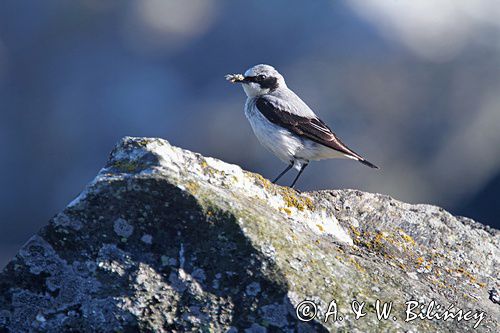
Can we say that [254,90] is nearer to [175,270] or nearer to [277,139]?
[277,139]

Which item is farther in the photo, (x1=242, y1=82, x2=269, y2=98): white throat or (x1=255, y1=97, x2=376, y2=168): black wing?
(x1=242, y1=82, x2=269, y2=98): white throat

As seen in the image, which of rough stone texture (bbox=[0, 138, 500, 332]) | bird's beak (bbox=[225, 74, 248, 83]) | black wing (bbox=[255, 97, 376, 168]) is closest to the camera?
rough stone texture (bbox=[0, 138, 500, 332])

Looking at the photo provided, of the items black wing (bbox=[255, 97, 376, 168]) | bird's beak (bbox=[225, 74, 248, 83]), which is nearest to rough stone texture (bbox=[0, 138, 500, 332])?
black wing (bbox=[255, 97, 376, 168])

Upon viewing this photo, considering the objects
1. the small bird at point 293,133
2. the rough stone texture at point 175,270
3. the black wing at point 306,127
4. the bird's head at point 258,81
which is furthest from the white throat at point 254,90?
the rough stone texture at point 175,270

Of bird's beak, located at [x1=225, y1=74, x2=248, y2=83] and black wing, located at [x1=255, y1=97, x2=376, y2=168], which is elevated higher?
black wing, located at [x1=255, y1=97, x2=376, y2=168]

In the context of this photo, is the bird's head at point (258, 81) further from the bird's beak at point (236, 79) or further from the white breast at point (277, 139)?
the white breast at point (277, 139)

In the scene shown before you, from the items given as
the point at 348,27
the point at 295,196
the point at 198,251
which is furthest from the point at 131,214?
the point at 348,27

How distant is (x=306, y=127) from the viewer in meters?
8.83

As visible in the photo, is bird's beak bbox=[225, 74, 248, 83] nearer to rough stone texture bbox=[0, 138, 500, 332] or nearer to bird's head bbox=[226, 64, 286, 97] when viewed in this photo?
bird's head bbox=[226, 64, 286, 97]

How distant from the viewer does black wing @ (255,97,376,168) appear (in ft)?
28.6

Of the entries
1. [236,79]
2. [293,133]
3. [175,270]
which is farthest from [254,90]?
[175,270]

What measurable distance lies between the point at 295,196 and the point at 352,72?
11804 mm

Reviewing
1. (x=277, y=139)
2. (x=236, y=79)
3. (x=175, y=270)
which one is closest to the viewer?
(x=175, y=270)

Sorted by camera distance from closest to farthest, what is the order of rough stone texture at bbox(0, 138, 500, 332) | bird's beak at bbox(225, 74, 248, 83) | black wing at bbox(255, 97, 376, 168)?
rough stone texture at bbox(0, 138, 500, 332) < black wing at bbox(255, 97, 376, 168) < bird's beak at bbox(225, 74, 248, 83)
